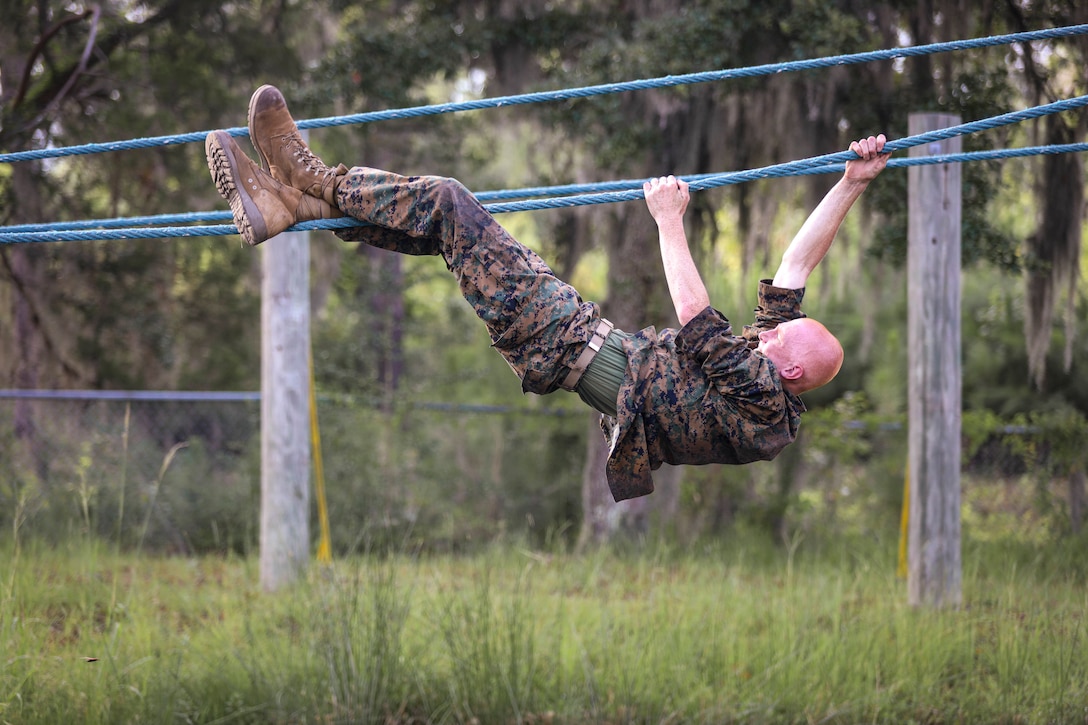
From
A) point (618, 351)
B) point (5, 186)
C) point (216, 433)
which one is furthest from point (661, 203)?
point (5, 186)

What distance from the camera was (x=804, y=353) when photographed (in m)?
2.74

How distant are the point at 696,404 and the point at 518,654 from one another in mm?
1545

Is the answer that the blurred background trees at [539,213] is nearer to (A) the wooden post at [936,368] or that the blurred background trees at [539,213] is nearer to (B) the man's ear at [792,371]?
(A) the wooden post at [936,368]

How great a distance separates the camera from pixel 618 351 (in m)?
2.82

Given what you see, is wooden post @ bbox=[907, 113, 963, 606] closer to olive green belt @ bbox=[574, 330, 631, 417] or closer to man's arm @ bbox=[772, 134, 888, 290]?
man's arm @ bbox=[772, 134, 888, 290]

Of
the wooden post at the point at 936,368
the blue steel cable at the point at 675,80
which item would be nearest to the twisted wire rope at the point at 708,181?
the blue steel cable at the point at 675,80

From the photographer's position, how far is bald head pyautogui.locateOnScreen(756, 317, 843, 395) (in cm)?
274

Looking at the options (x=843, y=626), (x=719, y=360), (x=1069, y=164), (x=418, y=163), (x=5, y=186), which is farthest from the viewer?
(x=418, y=163)

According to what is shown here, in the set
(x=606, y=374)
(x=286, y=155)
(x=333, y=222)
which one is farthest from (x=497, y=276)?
(x=286, y=155)

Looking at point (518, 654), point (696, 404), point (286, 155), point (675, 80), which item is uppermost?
point (675, 80)

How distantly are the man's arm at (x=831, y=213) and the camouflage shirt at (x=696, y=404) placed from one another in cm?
8

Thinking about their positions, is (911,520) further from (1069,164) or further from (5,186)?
(5,186)

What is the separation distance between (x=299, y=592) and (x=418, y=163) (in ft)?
17.6

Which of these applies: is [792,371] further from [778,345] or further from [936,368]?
[936,368]
